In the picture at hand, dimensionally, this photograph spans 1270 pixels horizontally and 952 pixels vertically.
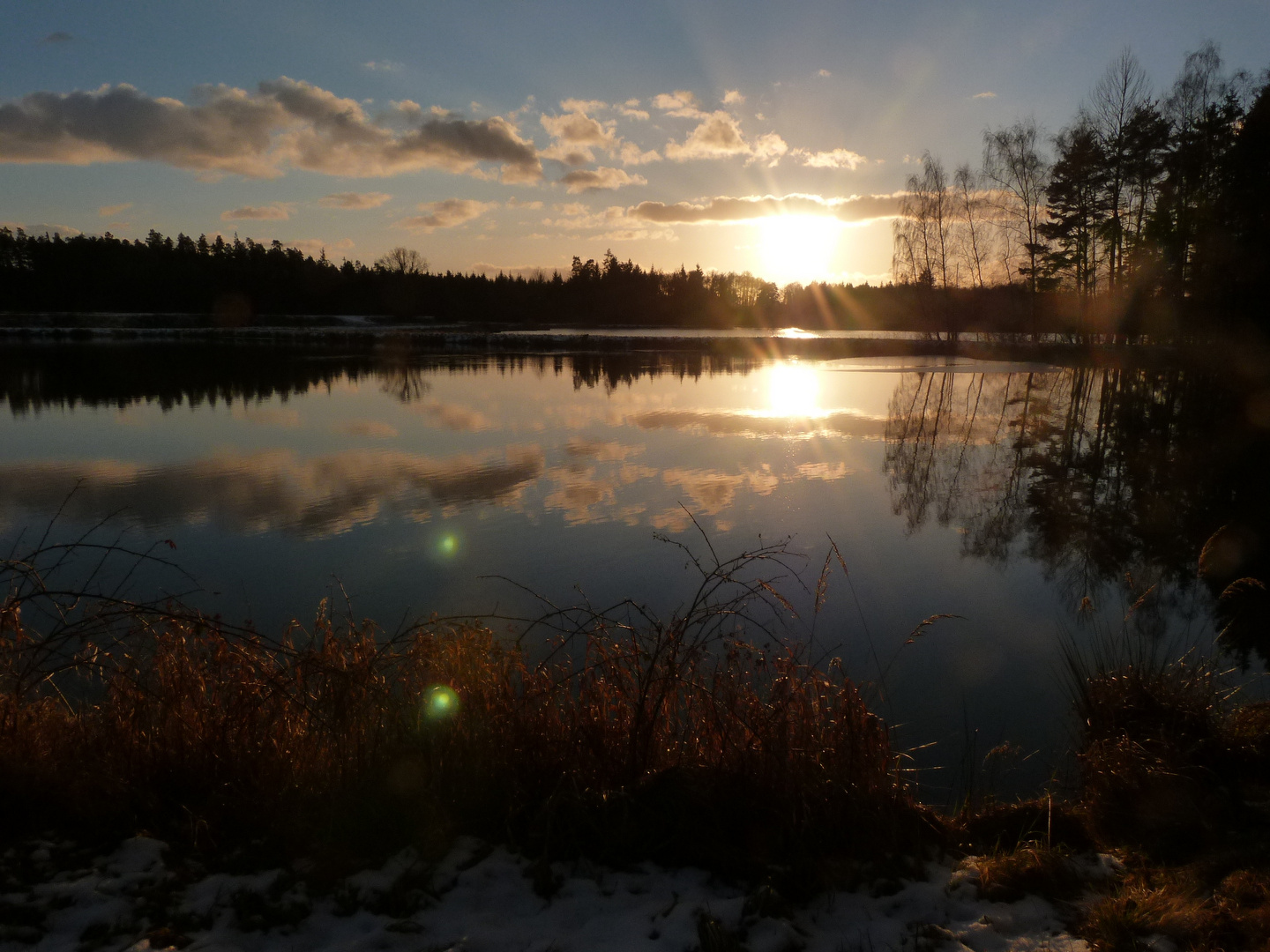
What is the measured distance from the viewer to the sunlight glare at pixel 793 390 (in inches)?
882

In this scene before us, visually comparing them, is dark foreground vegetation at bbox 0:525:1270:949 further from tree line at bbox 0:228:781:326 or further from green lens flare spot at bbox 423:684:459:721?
tree line at bbox 0:228:781:326

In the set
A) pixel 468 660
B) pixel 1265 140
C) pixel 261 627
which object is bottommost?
pixel 261 627

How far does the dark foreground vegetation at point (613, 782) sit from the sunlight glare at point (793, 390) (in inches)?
684

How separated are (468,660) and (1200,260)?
3288 cm

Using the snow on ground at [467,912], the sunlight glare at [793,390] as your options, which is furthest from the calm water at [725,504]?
the snow on ground at [467,912]

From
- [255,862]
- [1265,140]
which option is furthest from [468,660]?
[1265,140]

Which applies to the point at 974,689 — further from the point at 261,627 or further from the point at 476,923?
the point at 261,627

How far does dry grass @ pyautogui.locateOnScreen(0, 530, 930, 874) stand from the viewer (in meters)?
3.57

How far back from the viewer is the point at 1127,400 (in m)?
23.1

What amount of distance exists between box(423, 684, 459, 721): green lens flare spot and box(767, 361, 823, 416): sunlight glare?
17722 millimetres

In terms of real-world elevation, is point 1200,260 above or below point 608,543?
above

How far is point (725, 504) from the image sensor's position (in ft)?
36.7

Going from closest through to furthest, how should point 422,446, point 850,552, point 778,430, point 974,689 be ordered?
point 974,689 < point 850,552 < point 422,446 < point 778,430

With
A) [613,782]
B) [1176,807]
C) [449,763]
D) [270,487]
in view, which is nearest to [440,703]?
[449,763]
